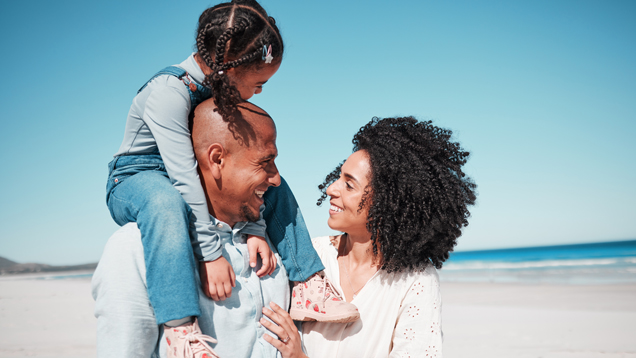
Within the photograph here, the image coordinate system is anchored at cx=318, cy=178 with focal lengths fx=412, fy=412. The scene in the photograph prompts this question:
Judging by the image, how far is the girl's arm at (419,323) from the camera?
259 cm

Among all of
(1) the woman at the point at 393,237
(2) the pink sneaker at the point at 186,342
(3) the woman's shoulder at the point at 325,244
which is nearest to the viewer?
(2) the pink sneaker at the point at 186,342

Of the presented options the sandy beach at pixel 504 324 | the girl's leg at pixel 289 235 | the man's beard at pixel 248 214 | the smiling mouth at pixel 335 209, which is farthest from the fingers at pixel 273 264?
the sandy beach at pixel 504 324

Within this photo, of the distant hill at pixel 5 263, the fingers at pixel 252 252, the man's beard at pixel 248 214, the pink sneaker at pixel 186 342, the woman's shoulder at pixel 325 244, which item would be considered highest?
the man's beard at pixel 248 214

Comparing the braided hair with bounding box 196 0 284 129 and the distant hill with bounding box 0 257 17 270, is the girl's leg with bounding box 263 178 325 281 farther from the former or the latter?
the distant hill with bounding box 0 257 17 270

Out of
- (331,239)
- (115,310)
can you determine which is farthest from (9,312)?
(115,310)

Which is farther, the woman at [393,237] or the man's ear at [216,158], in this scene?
the woman at [393,237]

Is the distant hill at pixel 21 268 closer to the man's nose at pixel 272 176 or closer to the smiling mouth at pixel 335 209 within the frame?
the smiling mouth at pixel 335 209

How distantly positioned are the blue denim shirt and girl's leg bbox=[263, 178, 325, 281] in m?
0.09

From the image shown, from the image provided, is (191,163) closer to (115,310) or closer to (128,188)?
(128,188)

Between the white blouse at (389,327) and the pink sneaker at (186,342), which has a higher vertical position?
the pink sneaker at (186,342)

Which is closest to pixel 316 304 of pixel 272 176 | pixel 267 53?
pixel 272 176

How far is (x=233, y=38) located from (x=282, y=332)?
1.48m

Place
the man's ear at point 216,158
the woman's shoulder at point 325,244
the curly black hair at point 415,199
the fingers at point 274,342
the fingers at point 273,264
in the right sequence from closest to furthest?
the man's ear at point 216,158 → the fingers at point 274,342 → the fingers at point 273,264 → the curly black hair at point 415,199 → the woman's shoulder at point 325,244

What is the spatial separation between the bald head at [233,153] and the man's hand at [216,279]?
0.97ft
